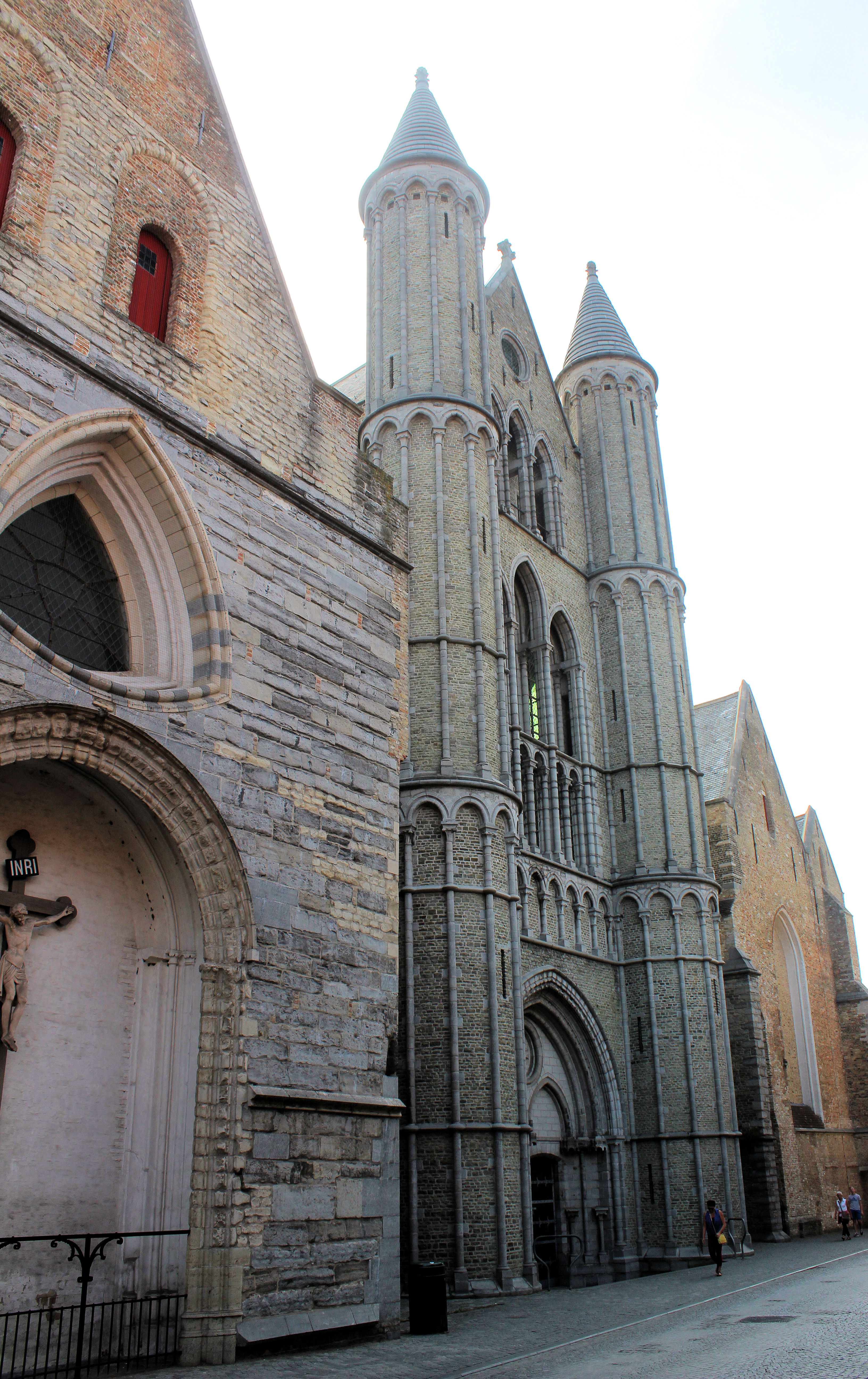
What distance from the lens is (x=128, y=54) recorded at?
35.4 ft

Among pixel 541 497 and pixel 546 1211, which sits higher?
pixel 541 497

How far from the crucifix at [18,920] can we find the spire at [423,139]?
17.4m

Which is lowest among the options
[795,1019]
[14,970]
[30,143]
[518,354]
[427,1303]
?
[427,1303]

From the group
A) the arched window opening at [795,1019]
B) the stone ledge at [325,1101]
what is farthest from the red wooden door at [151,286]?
the arched window opening at [795,1019]

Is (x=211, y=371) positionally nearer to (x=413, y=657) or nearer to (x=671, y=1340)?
(x=413, y=657)

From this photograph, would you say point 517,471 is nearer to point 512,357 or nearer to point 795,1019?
point 512,357

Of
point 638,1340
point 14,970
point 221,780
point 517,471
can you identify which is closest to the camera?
point 14,970

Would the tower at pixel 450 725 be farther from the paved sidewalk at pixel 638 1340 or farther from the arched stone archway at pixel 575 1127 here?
the arched stone archway at pixel 575 1127

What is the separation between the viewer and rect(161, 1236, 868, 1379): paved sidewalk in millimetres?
7574

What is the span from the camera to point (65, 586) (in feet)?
30.4

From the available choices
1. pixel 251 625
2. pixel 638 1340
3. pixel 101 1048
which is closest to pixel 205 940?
pixel 101 1048

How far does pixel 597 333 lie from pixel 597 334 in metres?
0.03

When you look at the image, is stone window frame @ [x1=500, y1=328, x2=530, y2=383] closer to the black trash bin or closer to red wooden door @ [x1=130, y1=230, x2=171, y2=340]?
red wooden door @ [x1=130, y1=230, x2=171, y2=340]

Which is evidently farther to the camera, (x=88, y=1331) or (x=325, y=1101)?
(x=325, y=1101)
